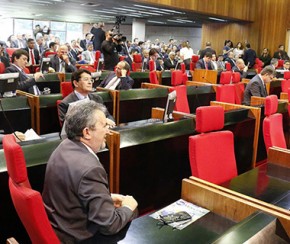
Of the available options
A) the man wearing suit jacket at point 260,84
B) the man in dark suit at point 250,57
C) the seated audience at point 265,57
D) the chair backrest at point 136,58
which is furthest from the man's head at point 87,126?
the seated audience at point 265,57

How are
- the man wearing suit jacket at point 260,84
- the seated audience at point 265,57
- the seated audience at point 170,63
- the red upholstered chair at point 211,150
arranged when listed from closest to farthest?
1. the red upholstered chair at point 211,150
2. the man wearing suit jacket at point 260,84
3. the seated audience at point 170,63
4. the seated audience at point 265,57

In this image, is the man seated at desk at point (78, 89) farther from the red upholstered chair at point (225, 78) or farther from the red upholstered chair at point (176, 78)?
the red upholstered chair at point (225, 78)

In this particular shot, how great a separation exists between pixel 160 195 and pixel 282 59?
1092 centimetres

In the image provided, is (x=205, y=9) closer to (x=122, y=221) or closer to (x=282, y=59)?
(x=282, y=59)

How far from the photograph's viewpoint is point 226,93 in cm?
532

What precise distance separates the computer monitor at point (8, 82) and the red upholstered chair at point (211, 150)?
2.32 meters

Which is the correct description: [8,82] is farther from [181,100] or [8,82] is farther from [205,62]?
[205,62]

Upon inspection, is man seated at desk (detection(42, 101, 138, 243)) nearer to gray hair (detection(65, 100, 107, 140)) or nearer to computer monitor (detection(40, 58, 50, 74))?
gray hair (detection(65, 100, 107, 140))

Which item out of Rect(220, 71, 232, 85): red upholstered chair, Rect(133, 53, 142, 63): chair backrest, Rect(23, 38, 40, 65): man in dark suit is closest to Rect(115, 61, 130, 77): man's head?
Rect(220, 71, 232, 85): red upholstered chair

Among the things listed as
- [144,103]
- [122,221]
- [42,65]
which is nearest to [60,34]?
[42,65]

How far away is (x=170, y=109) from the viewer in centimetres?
364

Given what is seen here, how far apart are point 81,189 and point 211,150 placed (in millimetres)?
1193

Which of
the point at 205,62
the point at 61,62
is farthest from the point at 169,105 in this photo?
the point at 205,62

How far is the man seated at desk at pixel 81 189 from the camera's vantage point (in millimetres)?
1555
